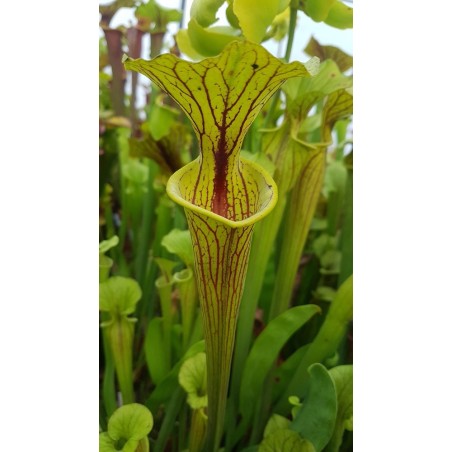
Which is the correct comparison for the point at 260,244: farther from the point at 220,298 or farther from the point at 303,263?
the point at 303,263

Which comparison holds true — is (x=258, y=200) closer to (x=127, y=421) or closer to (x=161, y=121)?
(x=127, y=421)

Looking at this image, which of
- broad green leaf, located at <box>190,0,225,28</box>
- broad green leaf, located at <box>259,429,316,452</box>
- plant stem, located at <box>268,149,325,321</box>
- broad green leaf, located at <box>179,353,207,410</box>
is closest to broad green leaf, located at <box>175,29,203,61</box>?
A: broad green leaf, located at <box>190,0,225,28</box>

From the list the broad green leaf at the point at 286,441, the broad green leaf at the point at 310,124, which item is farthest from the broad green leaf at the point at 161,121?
the broad green leaf at the point at 286,441

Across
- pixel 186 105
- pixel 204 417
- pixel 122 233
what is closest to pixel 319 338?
pixel 204 417

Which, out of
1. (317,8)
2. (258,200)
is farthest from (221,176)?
(317,8)

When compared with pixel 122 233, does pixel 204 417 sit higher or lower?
lower

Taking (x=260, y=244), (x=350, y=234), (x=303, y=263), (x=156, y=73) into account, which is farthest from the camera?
(x=303, y=263)

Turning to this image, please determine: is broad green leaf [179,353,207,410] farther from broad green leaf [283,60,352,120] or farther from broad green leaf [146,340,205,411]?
broad green leaf [283,60,352,120]
